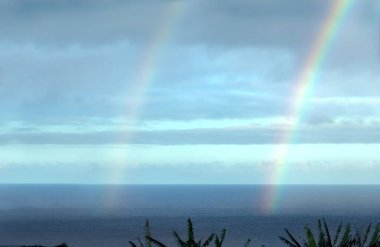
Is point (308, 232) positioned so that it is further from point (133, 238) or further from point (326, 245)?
point (133, 238)

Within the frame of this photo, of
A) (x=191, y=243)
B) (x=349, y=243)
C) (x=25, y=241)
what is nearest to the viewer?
(x=191, y=243)

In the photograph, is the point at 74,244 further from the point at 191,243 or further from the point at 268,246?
the point at 191,243

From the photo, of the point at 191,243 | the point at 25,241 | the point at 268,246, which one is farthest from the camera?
the point at 25,241

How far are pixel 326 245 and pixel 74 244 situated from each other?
16747 cm

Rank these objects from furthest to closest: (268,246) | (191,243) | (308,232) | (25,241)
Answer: (25,241), (268,246), (308,232), (191,243)

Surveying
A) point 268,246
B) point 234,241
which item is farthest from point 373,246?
point 234,241

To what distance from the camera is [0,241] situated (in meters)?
191

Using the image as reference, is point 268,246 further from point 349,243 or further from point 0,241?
point 349,243

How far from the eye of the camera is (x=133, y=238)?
653 feet

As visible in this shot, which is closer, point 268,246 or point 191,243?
point 191,243

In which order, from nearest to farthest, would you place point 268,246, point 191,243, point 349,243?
1. point 191,243
2. point 349,243
3. point 268,246

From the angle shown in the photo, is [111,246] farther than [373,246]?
Yes

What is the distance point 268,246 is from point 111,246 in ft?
152

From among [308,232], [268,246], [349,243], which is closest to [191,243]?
[308,232]
